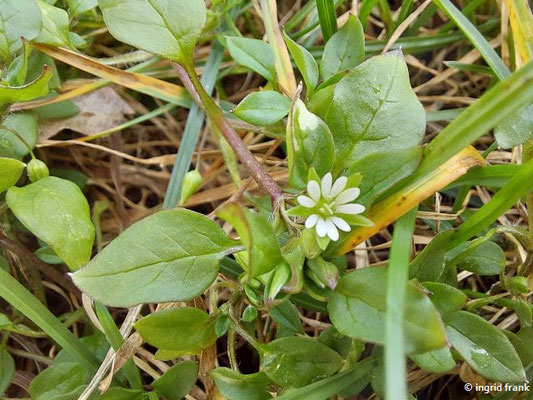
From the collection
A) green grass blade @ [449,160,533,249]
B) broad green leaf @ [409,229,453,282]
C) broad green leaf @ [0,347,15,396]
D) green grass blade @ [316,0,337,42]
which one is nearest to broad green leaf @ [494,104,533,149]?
green grass blade @ [449,160,533,249]

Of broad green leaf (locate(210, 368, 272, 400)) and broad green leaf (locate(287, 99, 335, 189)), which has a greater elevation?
broad green leaf (locate(287, 99, 335, 189))

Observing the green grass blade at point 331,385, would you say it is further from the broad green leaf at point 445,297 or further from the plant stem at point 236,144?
the plant stem at point 236,144

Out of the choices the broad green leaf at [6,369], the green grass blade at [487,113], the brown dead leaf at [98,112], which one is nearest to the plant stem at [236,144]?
the green grass blade at [487,113]

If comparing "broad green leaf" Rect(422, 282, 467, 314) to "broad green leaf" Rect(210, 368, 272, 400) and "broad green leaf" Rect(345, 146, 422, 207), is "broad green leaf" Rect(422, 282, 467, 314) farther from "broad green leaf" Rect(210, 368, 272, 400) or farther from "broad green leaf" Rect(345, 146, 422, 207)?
"broad green leaf" Rect(210, 368, 272, 400)

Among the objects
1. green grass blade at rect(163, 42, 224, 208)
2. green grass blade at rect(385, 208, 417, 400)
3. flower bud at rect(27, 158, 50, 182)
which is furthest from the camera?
green grass blade at rect(163, 42, 224, 208)

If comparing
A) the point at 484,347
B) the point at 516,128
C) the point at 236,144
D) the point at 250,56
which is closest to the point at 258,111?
the point at 236,144

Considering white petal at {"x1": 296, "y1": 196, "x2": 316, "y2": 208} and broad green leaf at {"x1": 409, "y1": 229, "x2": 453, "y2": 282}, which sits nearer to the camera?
white petal at {"x1": 296, "y1": 196, "x2": 316, "y2": 208}
